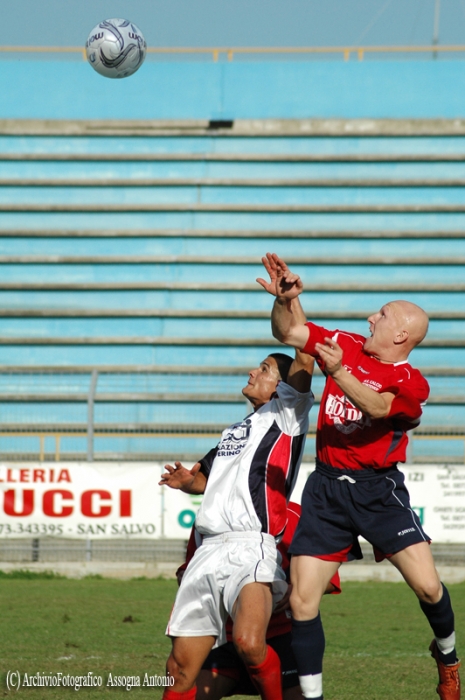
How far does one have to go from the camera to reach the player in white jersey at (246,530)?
14.3 ft

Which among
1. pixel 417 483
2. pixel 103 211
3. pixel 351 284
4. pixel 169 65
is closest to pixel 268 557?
pixel 417 483

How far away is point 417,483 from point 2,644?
18.8 ft

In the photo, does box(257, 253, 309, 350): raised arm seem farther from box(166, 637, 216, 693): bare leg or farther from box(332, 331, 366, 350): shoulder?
box(166, 637, 216, 693): bare leg

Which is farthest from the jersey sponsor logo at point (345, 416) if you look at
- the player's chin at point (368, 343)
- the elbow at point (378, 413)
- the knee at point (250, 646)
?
the knee at point (250, 646)

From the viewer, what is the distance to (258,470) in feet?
15.6

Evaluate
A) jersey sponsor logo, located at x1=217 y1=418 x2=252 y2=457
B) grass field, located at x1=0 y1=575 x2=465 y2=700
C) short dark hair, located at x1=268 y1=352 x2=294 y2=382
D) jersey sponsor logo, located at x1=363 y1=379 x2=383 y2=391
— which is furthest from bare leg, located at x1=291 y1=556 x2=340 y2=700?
grass field, located at x1=0 y1=575 x2=465 y2=700

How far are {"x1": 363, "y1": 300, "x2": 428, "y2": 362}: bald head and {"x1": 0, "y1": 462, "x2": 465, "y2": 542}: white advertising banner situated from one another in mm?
6349

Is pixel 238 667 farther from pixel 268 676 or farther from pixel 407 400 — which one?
pixel 407 400

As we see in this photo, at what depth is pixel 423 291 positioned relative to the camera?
16.5 metres

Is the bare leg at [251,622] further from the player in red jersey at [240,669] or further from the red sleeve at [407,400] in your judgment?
the red sleeve at [407,400]

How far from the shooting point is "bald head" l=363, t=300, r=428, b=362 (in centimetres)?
492

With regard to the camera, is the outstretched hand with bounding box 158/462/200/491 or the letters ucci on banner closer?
the outstretched hand with bounding box 158/462/200/491

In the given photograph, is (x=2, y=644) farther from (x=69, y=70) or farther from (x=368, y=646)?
(x=69, y=70)

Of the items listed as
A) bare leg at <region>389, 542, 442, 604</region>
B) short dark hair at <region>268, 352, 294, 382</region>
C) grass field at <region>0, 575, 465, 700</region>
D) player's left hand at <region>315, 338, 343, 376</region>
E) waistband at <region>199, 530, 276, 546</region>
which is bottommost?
grass field at <region>0, 575, 465, 700</region>
